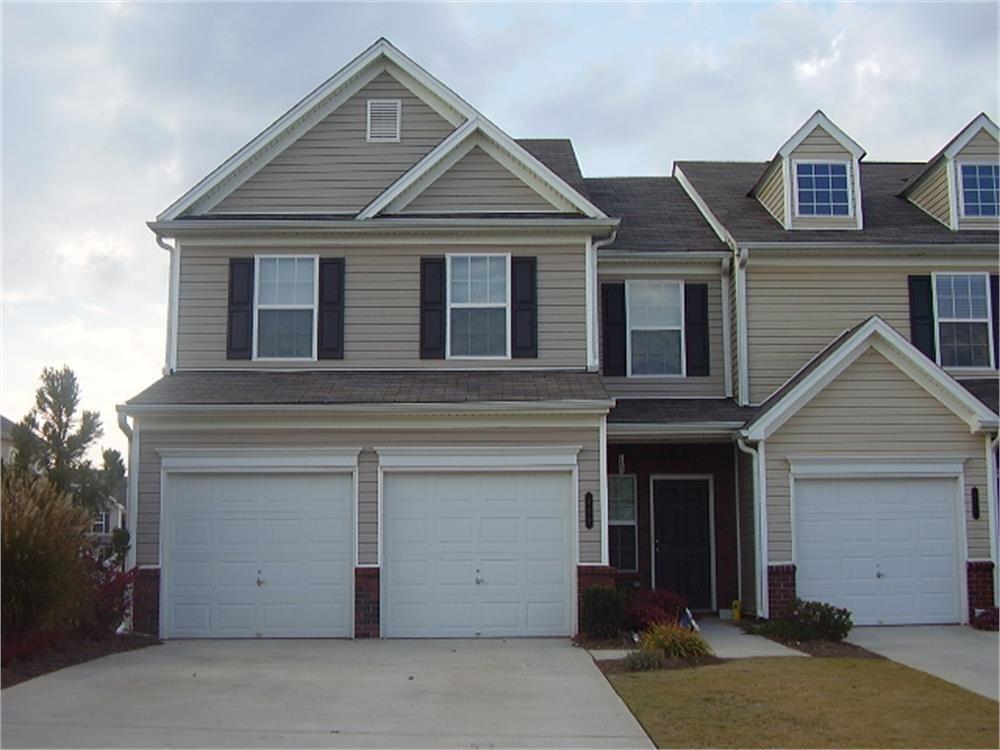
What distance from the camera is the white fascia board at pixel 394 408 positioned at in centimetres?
1563

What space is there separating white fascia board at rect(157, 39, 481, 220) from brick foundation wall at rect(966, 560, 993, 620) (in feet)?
34.7

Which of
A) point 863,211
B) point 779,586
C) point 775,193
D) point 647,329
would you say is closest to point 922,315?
point 863,211

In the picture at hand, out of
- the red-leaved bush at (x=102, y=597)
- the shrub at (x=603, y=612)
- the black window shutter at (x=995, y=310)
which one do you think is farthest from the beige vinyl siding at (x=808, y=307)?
the red-leaved bush at (x=102, y=597)

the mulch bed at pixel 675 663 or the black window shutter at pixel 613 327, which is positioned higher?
the black window shutter at pixel 613 327

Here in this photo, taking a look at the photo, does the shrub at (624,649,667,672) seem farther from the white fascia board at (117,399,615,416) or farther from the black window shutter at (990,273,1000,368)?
the black window shutter at (990,273,1000,368)

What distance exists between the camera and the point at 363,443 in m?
15.9

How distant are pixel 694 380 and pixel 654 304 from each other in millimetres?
1515

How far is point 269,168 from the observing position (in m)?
17.9

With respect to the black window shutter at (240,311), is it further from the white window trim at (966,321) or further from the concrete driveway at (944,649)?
the white window trim at (966,321)

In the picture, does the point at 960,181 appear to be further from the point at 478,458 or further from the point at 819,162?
the point at 478,458

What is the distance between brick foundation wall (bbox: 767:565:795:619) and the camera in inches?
646

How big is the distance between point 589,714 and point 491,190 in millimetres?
9905

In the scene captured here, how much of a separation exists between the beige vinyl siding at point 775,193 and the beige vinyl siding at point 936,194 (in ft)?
9.44

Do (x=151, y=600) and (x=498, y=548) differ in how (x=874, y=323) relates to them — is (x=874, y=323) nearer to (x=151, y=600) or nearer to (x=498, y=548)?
(x=498, y=548)
